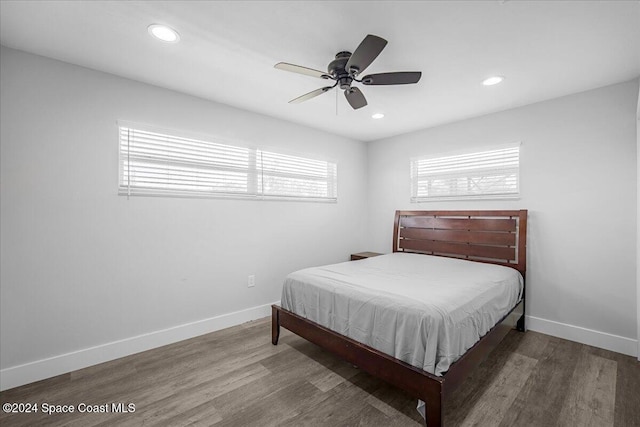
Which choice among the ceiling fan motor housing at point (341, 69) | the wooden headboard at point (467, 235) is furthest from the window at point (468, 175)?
the ceiling fan motor housing at point (341, 69)

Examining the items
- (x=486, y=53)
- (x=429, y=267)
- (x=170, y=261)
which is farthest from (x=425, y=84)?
(x=170, y=261)

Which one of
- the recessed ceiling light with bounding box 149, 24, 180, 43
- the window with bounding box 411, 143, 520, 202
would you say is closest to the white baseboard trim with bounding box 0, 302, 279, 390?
the recessed ceiling light with bounding box 149, 24, 180, 43

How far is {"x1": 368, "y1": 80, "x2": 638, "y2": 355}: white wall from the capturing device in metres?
2.69

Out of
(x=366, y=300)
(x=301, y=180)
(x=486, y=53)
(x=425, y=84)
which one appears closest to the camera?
(x=366, y=300)

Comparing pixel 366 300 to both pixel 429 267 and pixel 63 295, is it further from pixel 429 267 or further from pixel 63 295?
pixel 63 295

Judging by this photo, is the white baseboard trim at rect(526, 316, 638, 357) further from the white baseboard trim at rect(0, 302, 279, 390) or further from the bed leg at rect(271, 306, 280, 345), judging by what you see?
the white baseboard trim at rect(0, 302, 279, 390)

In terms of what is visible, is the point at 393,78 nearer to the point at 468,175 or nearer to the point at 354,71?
the point at 354,71

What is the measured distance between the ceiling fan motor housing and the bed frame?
1.95 m

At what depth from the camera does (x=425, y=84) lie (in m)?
2.75

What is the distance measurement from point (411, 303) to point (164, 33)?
8.15 feet

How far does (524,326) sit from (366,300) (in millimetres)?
2326

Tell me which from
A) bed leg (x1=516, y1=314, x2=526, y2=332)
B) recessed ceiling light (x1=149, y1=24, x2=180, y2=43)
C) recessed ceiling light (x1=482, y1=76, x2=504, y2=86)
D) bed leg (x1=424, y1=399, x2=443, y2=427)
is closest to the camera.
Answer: bed leg (x1=424, y1=399, x2=443, y2=427)

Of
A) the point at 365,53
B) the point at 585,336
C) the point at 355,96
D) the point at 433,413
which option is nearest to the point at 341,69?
the point at 355,96

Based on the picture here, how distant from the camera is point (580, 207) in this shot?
9.61 feet
